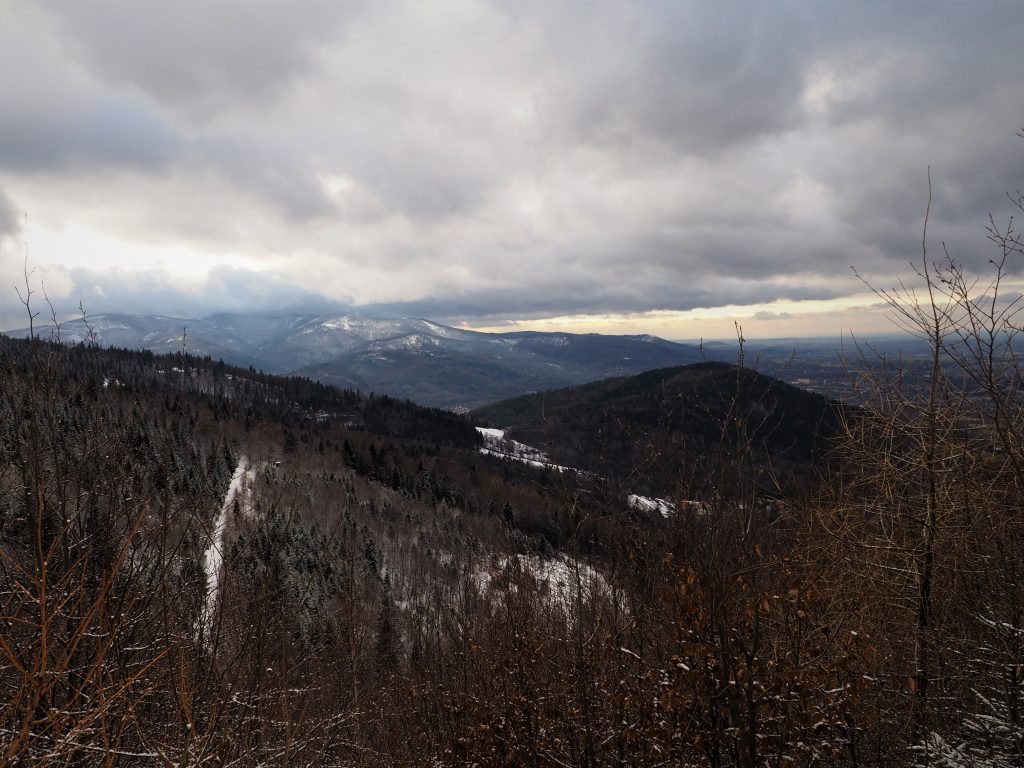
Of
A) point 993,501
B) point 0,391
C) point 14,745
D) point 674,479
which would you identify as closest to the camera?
point 14,745

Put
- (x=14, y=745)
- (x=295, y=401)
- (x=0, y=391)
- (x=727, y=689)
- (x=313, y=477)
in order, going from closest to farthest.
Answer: (x=14, y=745) < (x=727, y=689) < (x=0, y=391) < (x=313, y=477) < (x=295, y=401)

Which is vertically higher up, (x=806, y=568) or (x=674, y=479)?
(x=674, y=479)

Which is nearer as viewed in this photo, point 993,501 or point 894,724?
point 894,724

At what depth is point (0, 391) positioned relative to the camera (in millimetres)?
6582

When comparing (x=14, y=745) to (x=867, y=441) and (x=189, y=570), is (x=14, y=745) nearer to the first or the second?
(x=189, y=570)

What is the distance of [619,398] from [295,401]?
403ft

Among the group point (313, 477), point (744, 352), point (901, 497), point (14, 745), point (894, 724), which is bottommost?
point (313, 477)

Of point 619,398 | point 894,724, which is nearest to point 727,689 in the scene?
point 894,724

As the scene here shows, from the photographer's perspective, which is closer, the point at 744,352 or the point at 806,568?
the point at 744,352

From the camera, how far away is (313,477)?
239ft

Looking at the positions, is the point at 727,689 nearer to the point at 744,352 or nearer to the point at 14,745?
the point at 744,352

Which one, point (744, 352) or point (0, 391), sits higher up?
point (744, 352)

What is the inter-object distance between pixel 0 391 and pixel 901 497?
1214cm

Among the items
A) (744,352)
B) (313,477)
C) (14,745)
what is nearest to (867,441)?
(744,352)
